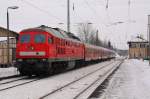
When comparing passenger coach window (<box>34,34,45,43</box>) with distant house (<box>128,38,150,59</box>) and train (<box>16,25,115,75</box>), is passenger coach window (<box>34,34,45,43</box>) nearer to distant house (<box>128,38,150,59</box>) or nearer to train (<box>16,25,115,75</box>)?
train (<box>16,25,115,75</box>)

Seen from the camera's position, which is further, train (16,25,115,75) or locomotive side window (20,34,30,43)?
locomotive side window (20,34,30,43)

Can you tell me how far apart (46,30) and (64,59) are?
16.5 ft

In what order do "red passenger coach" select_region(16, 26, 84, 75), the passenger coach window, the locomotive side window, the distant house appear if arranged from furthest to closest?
the distant house
the locomotive side window
the passenger coach window
"red passenger coach" select_region(16, 26, 84, 75)

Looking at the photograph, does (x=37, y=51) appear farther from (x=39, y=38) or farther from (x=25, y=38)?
(x=25, y=38)

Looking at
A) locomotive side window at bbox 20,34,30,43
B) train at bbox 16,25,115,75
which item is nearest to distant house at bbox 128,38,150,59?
train at bbox 16,25,115,75

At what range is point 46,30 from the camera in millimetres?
27969

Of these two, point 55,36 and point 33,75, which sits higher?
point 55,36

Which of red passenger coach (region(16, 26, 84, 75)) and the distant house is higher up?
the distant house

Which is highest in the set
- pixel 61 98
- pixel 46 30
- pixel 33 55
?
pixel 46 30

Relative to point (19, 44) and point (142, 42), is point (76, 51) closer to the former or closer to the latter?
point (19, 44)

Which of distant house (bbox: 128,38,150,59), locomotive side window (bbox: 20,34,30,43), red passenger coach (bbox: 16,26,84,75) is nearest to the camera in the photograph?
red passenger coach (bbox: 16,26,84,75)

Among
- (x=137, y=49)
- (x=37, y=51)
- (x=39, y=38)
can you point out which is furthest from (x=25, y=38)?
(x=137, y=49)

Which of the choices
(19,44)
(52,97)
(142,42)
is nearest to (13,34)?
(19,44)

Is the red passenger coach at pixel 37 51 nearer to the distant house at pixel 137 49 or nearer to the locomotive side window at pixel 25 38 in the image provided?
the locomotive side window at pixel 25 38
